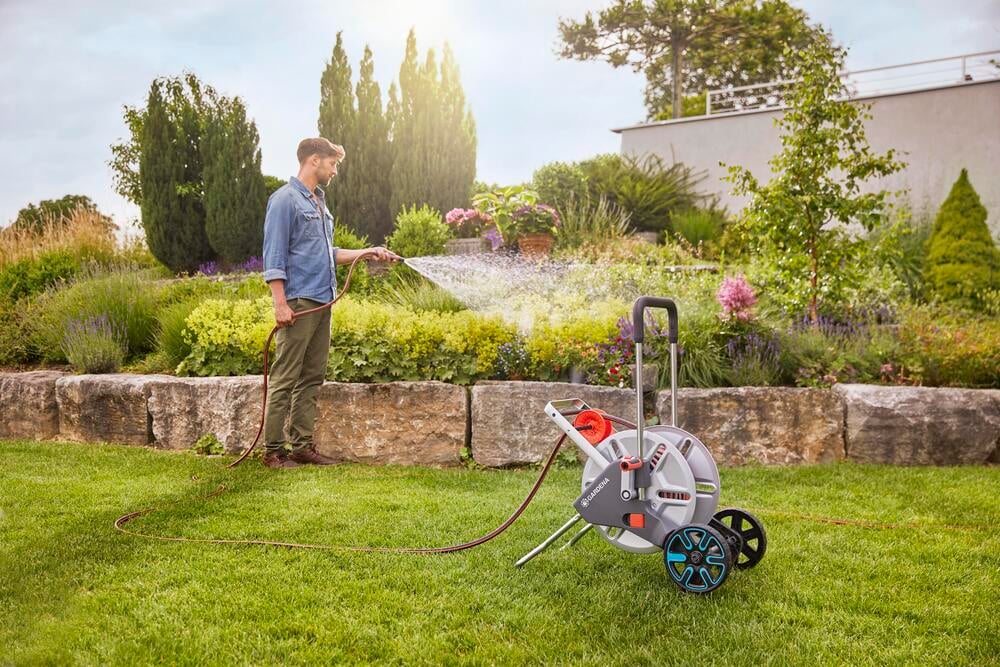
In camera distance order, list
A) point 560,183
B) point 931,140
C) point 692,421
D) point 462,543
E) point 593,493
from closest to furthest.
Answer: point 593,493 → point 462,543 → point 692,421 → point 560,183 → point 931,140

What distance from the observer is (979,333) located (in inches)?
245

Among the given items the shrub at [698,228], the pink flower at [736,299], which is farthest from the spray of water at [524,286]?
the shrub at [698,228]

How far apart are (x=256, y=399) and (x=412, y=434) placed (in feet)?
4.06

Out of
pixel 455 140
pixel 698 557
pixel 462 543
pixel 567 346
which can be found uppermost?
pixel 455 140

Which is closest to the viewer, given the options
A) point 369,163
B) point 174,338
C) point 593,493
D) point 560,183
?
point 593,493

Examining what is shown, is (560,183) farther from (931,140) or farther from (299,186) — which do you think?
(299,186)

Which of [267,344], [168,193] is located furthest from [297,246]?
[168,193]

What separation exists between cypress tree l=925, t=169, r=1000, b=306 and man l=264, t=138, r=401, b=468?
7867mm

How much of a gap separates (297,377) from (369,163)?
8.78m

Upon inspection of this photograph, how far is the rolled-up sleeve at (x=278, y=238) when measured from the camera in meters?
5.15

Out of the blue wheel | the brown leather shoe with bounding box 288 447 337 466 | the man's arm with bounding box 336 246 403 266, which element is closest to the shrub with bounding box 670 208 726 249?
the man's arm with bounding box 336 246 403 266

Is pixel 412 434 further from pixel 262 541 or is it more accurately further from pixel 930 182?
Answer: pixel 930 182

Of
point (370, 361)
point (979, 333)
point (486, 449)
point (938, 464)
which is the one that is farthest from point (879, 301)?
point (370, 361)

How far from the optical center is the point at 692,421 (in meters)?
5.53
